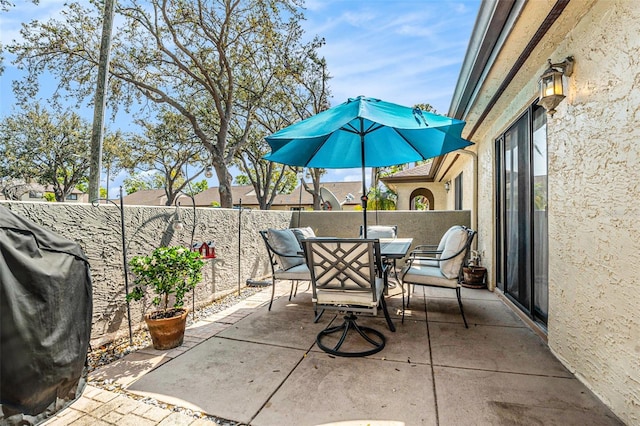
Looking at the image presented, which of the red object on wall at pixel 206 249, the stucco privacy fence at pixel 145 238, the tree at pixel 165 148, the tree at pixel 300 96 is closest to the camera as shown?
the stucco privacy fence at pixel 145 238

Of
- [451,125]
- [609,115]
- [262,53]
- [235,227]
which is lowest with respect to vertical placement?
[235,227]

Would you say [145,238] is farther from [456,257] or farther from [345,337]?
[456,257]

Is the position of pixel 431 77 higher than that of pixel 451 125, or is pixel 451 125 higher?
pixel 431 77

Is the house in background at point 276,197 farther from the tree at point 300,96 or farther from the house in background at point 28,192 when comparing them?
the tree at point 300,96

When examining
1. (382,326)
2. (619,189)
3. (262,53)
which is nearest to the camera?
(619,189)

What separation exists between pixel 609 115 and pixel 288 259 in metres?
3.36

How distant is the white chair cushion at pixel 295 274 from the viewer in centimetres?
378

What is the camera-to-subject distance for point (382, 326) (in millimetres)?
3451

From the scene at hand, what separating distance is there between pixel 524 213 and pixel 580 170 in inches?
57.0

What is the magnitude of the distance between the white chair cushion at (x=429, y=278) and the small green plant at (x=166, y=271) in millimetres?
2354

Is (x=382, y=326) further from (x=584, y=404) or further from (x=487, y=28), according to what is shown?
(x=487, y=28)

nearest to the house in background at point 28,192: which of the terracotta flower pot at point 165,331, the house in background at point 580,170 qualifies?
the terracotta flower pot at point 165,331

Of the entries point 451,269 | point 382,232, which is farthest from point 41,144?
point 451,269

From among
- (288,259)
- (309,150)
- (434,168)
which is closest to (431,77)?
(434,168)
